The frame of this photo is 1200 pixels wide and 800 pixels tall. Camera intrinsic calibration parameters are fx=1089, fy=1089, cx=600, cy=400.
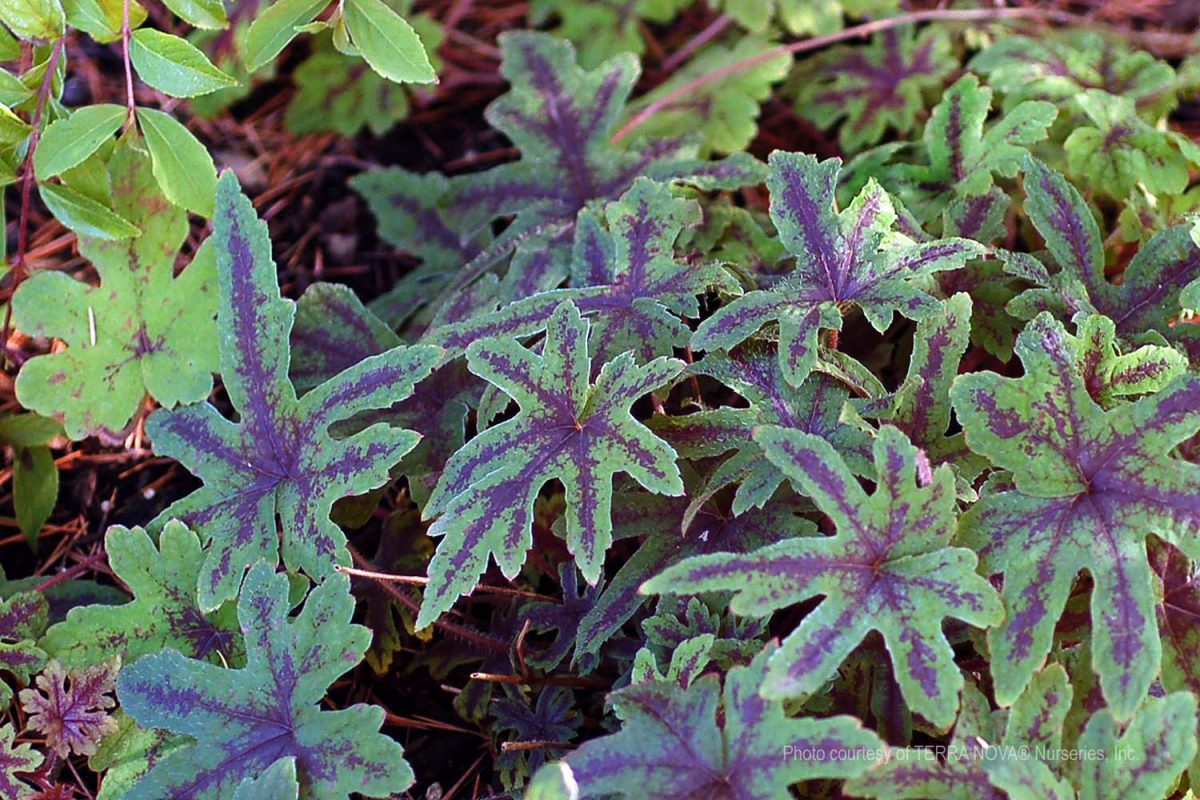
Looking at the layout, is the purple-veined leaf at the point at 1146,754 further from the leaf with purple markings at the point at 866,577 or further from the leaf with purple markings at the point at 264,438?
the leaf with purple markings at the point at 264,438

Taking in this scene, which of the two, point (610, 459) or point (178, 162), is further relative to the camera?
point (178, 162)

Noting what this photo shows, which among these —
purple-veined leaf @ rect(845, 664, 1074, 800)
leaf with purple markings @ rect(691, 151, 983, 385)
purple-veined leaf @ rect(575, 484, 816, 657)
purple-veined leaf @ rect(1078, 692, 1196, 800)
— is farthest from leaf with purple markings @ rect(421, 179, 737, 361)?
purple-veined leaf @ rect(1078, 692, 1196, 800)

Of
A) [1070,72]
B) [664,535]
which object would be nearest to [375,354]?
[664,535]

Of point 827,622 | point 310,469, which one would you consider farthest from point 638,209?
point 827,622

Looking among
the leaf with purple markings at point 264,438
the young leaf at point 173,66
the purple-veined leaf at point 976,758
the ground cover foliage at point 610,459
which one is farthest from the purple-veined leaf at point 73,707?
the purple-veined leaf at point 976,758

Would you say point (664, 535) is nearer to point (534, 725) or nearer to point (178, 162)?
point (534, 725)

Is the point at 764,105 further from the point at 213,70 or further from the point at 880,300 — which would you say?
the point at 213,70
